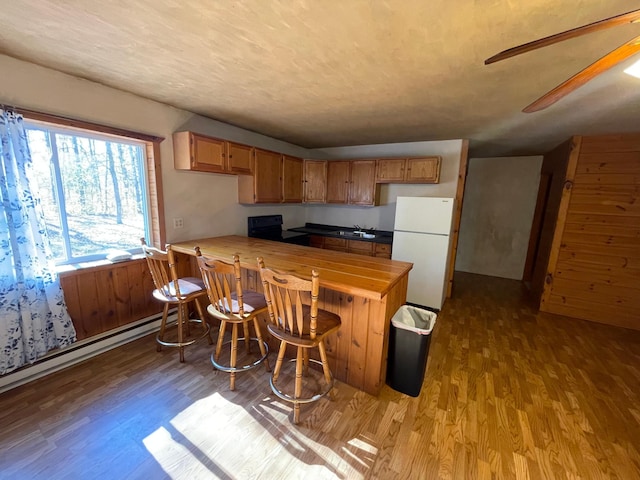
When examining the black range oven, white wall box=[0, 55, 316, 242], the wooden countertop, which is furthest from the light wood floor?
the black range oven

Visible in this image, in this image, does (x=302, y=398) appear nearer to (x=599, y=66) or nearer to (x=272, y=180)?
(x=599, y=66)

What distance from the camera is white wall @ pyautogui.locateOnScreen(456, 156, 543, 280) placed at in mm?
5055

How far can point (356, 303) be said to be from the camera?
79.4 inches

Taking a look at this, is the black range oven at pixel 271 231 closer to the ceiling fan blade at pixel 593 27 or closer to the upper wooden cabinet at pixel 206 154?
the upper wooden cabinet at pixel 206 154

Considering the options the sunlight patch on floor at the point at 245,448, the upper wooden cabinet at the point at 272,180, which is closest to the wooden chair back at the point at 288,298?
the sunlight patch on floor at the point at 245,448

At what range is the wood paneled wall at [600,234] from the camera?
3145 mm

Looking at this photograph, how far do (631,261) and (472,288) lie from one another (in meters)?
1.94

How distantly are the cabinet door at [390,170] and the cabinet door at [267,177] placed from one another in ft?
5.14

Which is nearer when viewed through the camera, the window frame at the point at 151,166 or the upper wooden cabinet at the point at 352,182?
the window frame at the point at 151,166

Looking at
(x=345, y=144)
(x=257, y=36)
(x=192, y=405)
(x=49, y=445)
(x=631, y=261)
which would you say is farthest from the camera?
(x=345, y=144)

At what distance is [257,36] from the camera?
1.44 meters

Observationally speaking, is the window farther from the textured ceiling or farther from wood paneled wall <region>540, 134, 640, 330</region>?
wood paneled wall <region>540, 134, 640, 330</region>

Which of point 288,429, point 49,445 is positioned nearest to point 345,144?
point 288,429

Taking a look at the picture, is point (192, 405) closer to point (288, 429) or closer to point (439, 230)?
point (288, 429)
